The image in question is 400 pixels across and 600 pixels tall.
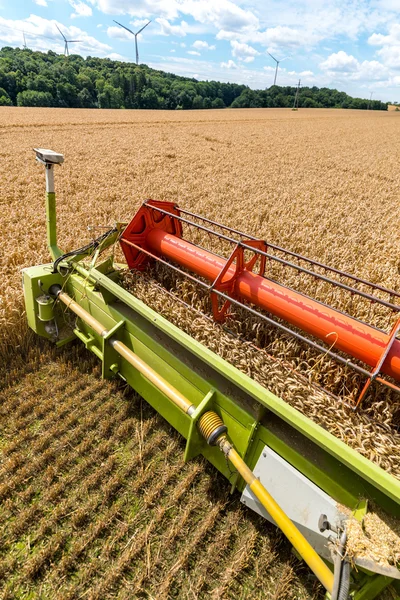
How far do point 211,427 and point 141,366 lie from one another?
66 cm

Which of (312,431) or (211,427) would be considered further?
(211,427)

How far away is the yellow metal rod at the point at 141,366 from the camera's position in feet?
7.34

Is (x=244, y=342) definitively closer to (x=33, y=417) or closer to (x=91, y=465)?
(x=91, y=465)

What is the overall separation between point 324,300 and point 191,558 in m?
2.28

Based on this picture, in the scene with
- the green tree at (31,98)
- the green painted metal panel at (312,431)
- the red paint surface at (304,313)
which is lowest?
the green painted metal panel at (312,431)

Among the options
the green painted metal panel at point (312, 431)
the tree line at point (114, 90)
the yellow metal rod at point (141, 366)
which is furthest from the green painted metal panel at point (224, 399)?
the tree line at point (114, 90)

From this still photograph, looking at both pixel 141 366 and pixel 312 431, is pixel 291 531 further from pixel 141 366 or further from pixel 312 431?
pixel 141 366

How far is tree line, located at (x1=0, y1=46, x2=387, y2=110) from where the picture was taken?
4991 cm

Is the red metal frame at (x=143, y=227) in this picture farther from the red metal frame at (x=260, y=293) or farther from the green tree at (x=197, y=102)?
the green tree at (x=197, y=102)

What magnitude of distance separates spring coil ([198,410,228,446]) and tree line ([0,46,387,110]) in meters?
55.9

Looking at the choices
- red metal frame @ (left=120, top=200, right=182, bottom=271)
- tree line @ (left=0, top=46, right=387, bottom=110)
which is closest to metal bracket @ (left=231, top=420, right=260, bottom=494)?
red metal frame @ (left=120, top=200, right=182, bottom=271)

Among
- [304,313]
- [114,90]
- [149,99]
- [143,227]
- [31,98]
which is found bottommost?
[304,313]

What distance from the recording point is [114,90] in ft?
181

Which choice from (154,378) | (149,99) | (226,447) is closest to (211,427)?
(226,447)
